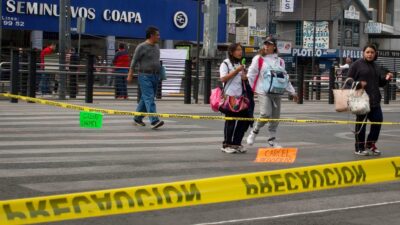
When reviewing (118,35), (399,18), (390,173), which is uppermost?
(399,18)

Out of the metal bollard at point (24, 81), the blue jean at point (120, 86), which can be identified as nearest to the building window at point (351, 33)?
the blue jean at point (120, 86)

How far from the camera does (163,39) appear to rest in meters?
42.8

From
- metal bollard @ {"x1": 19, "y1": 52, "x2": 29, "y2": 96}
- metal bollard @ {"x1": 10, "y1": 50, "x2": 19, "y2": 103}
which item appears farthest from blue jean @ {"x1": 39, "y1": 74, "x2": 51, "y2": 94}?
metal bollard @ {"x1": 10, "y1": 50, "x2": 19, "y2": 103}

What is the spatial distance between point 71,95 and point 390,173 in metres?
15.9

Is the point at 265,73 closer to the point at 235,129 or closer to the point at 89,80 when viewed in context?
the point at 235,129

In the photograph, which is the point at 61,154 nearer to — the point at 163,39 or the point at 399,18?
the point at 163,39

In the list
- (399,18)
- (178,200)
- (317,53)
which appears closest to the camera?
(178,200)

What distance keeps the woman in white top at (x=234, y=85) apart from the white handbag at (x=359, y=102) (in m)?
1.47

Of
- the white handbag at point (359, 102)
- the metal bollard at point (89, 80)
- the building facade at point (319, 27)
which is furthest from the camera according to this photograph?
the building facade at point (319, 27)

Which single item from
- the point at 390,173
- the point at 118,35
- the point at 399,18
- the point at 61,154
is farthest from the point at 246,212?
the point at 399,18

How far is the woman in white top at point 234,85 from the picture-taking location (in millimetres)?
10258

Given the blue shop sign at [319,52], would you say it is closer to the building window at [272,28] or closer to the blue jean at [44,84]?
the building window at [272,28]

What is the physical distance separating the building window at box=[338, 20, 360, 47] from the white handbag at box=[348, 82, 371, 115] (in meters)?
56.3

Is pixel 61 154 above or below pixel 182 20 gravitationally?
below
